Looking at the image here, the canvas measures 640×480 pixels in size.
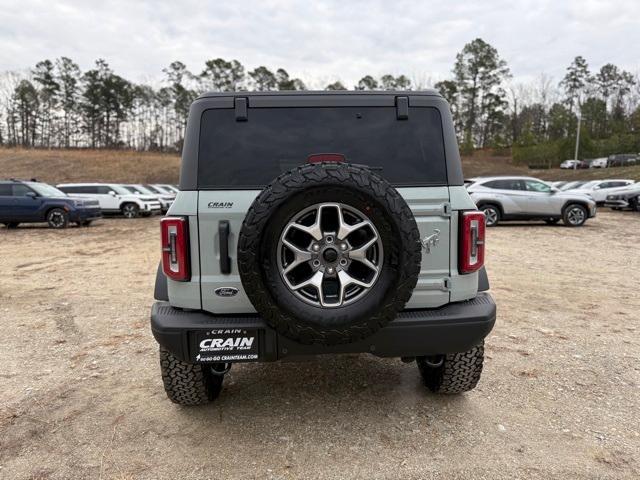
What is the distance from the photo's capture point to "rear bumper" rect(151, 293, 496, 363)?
2.52m

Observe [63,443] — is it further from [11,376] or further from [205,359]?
[11,376]

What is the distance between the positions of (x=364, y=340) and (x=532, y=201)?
13.4m

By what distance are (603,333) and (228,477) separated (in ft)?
13.2

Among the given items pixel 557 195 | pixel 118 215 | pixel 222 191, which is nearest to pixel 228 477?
pixel 222 191

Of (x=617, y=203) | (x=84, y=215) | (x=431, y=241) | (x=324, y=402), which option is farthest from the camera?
(x=617, y=203)

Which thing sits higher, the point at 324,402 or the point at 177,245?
the point at 177,245

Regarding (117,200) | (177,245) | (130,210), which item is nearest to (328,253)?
(177,245)

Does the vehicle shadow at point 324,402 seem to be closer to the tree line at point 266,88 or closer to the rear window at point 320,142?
the rear window at point 320,142

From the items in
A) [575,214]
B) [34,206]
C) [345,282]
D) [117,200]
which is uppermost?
[117,200]

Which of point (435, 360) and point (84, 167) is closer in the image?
point (435, 360)

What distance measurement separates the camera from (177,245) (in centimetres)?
258

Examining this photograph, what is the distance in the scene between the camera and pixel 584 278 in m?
7.04

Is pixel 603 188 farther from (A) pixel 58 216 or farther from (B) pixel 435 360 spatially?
(A) pixel 58 216

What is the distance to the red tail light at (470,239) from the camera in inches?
105
